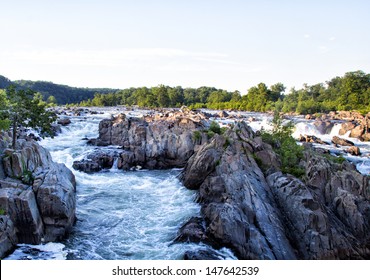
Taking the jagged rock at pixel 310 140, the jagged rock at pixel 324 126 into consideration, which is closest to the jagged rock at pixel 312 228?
the jagged rock at pixel 310 140

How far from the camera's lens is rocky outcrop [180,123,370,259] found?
1432 centimetres

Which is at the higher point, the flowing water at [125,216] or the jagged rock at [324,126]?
the jagged rock at [324,126]

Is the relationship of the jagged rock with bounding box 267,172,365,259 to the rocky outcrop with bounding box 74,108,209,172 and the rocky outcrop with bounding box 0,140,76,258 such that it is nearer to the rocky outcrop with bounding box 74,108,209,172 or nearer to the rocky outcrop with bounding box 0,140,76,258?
the rocky outcrop with bounding box 0,140,76,258

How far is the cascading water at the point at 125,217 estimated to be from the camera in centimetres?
1469

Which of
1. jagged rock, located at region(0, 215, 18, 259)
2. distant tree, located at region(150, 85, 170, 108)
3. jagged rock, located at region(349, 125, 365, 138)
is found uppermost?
distant tree, located at region(150, 85, 170, 108)

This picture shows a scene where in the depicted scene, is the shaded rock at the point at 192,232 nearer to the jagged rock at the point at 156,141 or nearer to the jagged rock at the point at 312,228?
the jagged rock at the point at 312,228

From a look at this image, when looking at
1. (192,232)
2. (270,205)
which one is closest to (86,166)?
(192,232)

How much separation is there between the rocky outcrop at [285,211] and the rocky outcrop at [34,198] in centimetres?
631

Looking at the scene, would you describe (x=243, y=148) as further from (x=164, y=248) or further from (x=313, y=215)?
(x=164, y=248)

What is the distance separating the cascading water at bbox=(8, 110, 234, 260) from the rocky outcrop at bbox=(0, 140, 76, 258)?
0.67 m

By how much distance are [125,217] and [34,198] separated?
5229mm

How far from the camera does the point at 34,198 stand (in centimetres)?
1566

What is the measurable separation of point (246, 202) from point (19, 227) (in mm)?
10509

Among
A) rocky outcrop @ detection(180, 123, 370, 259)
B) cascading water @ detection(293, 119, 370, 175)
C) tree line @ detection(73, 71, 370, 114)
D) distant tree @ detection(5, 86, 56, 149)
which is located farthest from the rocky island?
tree line @ detection(73, 71, 370, 114)
